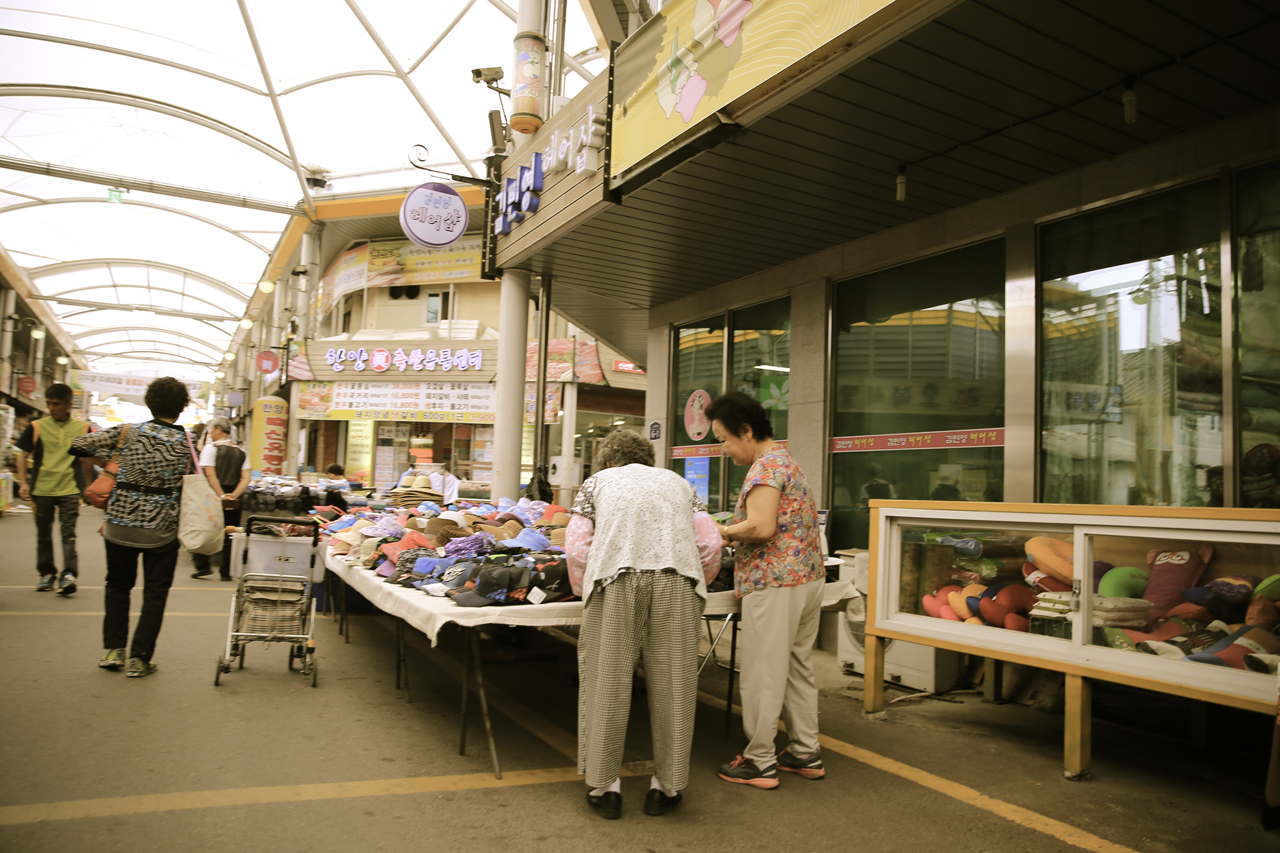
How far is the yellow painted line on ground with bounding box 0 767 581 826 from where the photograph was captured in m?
3.29

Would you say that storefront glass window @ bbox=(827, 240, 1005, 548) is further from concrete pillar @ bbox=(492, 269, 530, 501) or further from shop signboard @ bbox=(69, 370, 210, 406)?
shop signboard @ bbox=(69, 370, 210, 406)

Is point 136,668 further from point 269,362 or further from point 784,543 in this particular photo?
point 269,362

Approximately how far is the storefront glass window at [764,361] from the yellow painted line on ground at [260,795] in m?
5.94

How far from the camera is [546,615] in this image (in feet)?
13.2

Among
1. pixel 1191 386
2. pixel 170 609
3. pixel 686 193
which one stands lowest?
pixel 170 609

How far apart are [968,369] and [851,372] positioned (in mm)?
1487

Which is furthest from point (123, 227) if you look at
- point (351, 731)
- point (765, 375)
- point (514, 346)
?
point (351, 731)

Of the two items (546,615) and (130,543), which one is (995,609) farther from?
(130,543)

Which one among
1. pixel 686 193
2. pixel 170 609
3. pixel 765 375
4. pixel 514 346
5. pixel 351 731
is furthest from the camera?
pixel 514 346

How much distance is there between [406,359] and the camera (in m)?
25.8

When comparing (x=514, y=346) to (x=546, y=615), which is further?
(x=514, y=346)

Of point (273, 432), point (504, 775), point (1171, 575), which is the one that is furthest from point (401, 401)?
point (1171, 575)

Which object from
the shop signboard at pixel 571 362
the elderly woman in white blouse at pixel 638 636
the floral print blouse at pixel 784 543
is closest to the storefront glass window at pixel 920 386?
the floral print blouse at pixel 784 543

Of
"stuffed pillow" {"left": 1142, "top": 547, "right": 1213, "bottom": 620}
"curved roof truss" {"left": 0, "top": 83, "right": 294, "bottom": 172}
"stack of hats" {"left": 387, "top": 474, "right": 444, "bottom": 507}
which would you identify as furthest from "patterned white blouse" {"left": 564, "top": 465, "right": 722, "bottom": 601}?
"curved roof truss" {"left": 0, "top": 83, "right": 294, "bottom": 172}
